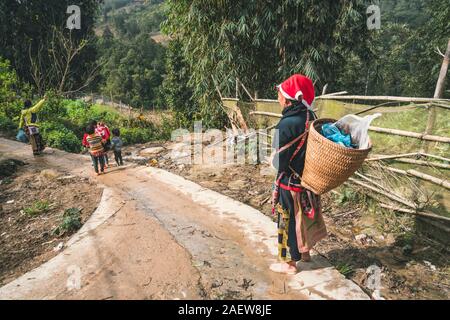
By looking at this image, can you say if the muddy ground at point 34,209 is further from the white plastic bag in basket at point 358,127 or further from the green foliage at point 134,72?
the green foliage at point 134,72

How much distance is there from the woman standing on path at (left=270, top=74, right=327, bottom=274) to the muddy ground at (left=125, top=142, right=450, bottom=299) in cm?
60

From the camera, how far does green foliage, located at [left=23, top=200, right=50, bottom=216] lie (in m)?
5.14

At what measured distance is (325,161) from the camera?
2.57 metres

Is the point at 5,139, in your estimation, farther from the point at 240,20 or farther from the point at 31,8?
the point at 31,8

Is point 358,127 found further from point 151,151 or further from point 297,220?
point 151,151

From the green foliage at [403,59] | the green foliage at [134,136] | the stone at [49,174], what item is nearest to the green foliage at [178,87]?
the green foliage at [134,136]

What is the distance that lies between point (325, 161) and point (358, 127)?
1.27ft

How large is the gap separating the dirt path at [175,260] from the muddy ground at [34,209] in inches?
14.4

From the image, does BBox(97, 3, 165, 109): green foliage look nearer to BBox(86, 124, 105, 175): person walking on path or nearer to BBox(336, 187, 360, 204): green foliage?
BBox(86, 124, 105, 175): person walking on path

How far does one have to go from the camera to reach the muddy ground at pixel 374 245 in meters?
3.14

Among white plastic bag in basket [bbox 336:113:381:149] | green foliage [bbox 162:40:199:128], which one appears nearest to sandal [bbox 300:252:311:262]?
white plastic bag in basket [bbox 336:113:381:149]

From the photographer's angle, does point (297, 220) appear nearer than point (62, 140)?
Yes

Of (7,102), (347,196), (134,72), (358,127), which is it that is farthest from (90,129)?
(134,72)

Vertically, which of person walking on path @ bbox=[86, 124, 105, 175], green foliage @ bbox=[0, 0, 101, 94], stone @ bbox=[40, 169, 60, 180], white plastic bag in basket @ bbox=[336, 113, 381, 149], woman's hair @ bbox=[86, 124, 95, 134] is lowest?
stone @ bbox=[40, 169, 60, 180]
